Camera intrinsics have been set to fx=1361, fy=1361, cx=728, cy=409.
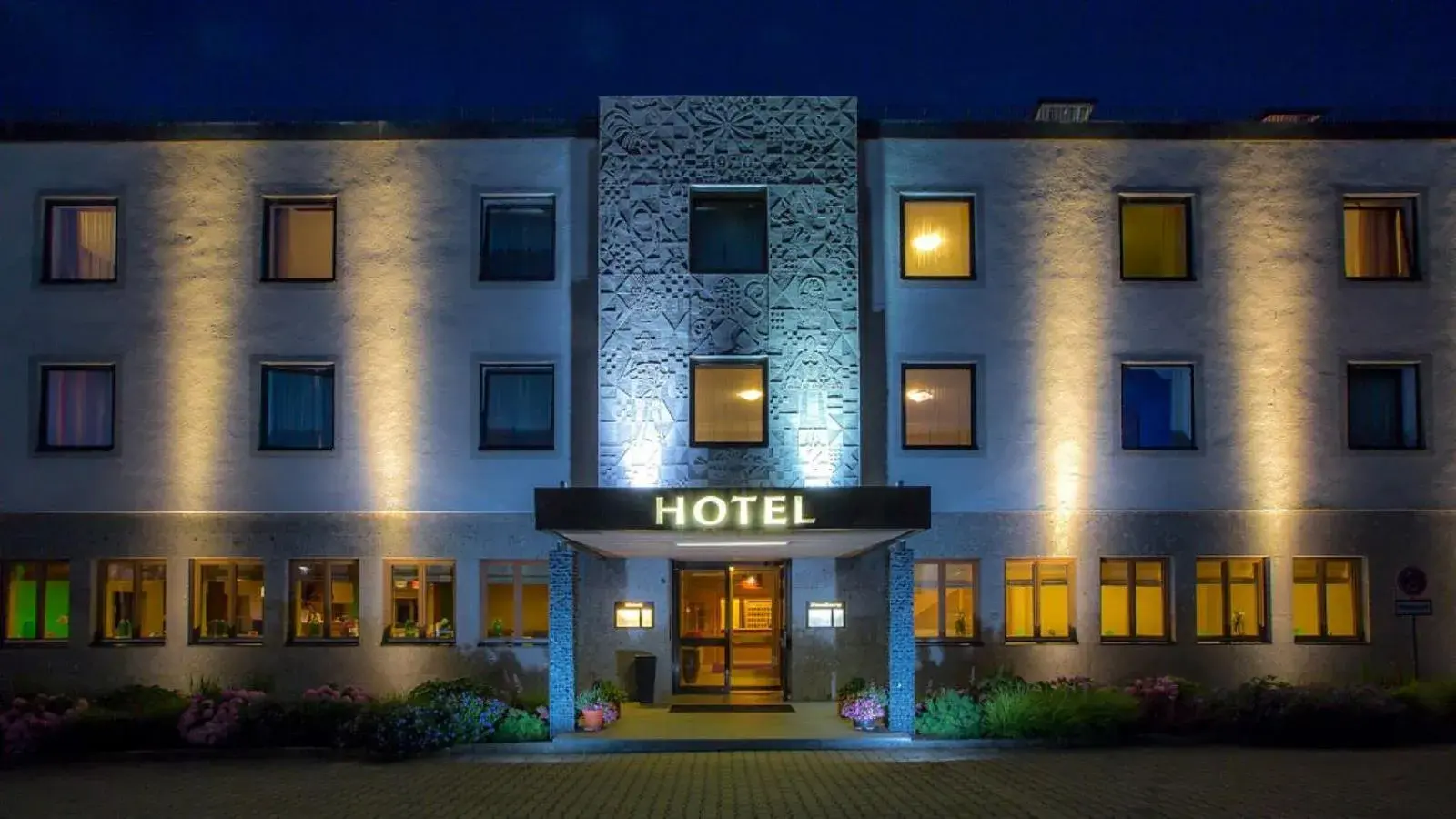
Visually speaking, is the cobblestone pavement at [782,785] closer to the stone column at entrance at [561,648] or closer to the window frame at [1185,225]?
the stone column at entrance at [561,648]

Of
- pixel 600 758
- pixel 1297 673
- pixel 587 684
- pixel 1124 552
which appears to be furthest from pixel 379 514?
pixel 1297 673

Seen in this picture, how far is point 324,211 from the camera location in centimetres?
2377

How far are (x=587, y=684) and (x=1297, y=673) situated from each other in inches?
476

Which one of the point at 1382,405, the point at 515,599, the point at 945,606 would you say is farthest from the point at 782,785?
the point at 1382,405

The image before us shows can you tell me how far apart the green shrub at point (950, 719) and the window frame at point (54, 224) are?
1542 cm

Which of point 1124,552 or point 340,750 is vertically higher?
point 1124,552

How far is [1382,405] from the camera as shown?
23578 mm

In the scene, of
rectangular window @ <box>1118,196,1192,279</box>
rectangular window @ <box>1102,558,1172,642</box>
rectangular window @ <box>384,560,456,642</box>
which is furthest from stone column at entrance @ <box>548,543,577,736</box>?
rectangular window @ <box>1118,196,1192,279</box>

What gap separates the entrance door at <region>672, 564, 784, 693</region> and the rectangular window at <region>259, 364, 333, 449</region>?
22.3 ft

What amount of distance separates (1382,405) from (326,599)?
18.6 m

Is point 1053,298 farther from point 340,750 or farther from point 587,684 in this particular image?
point 340,750

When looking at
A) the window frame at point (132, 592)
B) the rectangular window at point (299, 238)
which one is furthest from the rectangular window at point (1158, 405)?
the window frame at point (132, 592)

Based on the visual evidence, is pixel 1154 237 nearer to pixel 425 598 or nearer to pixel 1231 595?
pixel 1231 595

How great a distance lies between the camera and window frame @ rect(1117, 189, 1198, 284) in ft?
77.1
